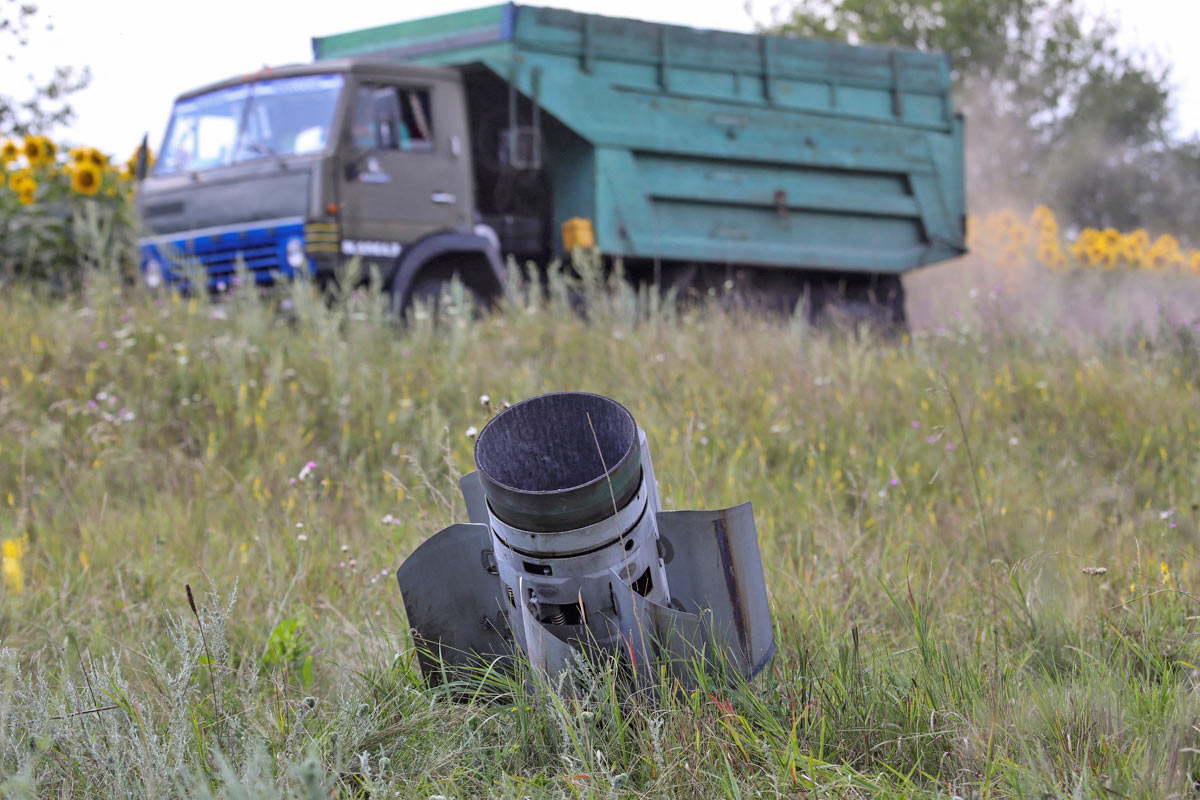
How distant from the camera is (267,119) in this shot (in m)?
7.08

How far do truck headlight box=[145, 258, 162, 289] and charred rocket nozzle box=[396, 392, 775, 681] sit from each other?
5322 mm

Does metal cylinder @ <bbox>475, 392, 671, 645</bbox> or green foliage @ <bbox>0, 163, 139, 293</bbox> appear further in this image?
green foliage @ <bbox>0, 163, 139, 293</bbox>

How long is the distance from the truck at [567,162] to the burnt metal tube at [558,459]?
457 cm

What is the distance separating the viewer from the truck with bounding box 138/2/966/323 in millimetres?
6988

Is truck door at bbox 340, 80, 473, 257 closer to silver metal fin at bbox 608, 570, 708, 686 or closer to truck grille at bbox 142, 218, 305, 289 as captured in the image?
truck grille at bbox 142, 218, 305, 289

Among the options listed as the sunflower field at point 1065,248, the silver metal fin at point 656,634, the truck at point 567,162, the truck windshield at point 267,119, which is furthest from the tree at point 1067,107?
the silver metal fin at point 656,634

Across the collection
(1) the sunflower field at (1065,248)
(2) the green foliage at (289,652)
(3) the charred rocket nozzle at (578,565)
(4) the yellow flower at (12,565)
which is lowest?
(2) the green foliage at (289,652)

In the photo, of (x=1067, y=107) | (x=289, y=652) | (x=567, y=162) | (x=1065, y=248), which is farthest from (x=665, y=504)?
(x=1067, y=107)

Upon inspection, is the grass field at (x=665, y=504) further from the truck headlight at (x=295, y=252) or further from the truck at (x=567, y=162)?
the truck at (x=567, y=162)

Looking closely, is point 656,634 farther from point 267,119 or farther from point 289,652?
point 267,119

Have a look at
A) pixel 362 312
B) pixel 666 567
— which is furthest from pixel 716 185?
pixel 666 567

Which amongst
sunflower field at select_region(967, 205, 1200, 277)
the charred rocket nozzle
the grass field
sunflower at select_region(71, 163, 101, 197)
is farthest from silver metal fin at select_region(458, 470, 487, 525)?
sunflower field at select_region(967, 205, 1200, 277)

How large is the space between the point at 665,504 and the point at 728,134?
6242 mm

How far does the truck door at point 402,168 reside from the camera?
7.00 metres
